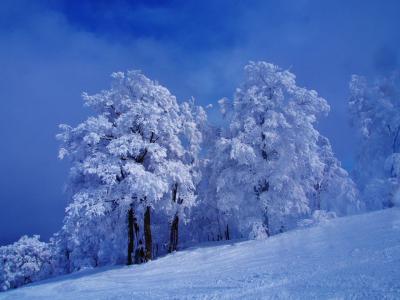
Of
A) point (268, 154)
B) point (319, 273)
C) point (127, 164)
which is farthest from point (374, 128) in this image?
point (319, 273)

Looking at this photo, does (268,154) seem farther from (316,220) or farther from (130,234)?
(130,234)

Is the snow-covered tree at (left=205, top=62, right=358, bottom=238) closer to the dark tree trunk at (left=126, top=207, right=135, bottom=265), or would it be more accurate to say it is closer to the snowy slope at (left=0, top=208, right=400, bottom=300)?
the dark tree trunk at (left=126, top=207, right=135, bottom=265)

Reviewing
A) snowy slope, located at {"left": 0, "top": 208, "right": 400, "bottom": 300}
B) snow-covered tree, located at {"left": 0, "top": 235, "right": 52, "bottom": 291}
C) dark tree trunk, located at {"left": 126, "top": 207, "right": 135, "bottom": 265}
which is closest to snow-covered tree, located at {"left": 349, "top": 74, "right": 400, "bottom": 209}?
snowy slope, located at {"left": 0, "top": 208, "right": 400, "bottom": 300}

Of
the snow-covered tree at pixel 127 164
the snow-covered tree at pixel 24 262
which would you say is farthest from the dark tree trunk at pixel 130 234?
the snow-covered tree at pixel 24 262

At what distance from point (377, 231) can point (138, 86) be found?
15869 mm

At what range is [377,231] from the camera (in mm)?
12672

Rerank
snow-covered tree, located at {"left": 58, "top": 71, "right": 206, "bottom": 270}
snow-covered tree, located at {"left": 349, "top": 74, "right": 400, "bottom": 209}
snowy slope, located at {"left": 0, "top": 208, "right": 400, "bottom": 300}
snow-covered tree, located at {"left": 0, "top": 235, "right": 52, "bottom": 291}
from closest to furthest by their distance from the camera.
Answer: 1. snowy slope, located at {"left": 0, "top": 208, "right": 400, "bottom": 300}
2. snow-covered tree, located at {"left": 58, "top": 71, "right": 206, "bottom": 270}
3. snow-covered tree, located at {"left": 349, "top": 74, "right": 400, "bottom": 209}
4. snow-covered tree, located at {"left": 0, "top": 235, "right": 52, "bottom": 291}

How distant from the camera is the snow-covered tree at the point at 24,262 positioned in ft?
195

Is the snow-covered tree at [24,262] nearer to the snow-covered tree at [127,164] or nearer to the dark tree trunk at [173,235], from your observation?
the dark tree trunk at [173,235]

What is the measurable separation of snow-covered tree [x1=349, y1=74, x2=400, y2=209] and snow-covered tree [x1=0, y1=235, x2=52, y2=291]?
53414 millimetres

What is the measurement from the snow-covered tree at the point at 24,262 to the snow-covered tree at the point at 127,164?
44129mm

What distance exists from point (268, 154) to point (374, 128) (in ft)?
31.3

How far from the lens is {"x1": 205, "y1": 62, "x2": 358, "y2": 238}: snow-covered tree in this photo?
2191cm

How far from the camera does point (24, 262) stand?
6169 cm
